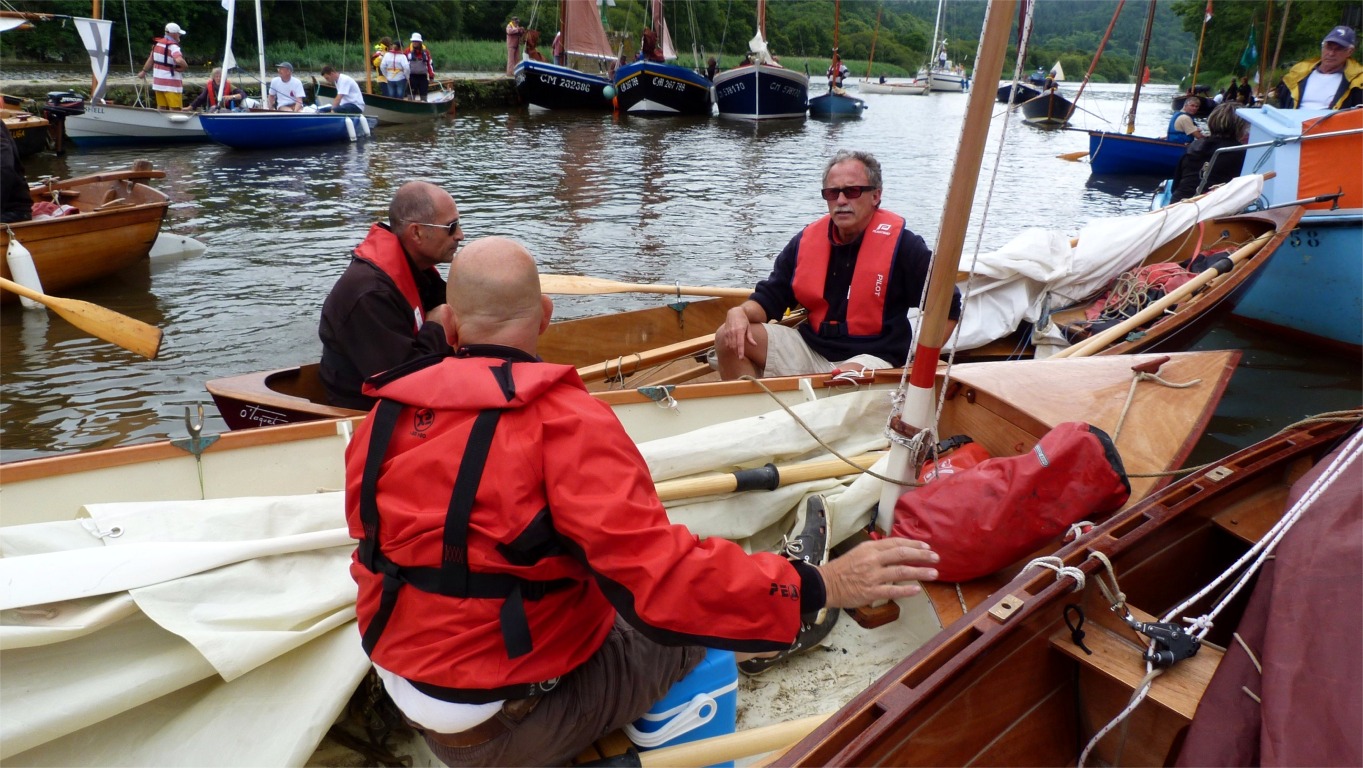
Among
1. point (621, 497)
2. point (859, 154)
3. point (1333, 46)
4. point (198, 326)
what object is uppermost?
point (1333, 46)

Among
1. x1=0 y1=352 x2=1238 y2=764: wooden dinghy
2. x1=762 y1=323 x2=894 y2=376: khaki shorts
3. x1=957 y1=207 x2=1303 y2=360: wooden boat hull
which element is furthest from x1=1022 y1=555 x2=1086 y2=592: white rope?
x1=957 y1=207 x2=1303 y2=360: wooden boat hull

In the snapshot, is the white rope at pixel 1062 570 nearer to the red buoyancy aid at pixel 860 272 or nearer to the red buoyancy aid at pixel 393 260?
the red buoyancy aid at pixel 860 272

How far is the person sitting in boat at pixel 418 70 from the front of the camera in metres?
22.0

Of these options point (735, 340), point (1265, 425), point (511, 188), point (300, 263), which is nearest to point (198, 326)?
point (300, 263)

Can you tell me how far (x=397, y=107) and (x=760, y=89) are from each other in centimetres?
1148

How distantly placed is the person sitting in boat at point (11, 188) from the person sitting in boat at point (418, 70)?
648 inches

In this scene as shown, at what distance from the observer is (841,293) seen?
12.9 ft

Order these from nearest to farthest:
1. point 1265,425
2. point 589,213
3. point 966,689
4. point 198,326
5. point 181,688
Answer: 1. point 966,689
2. point 181,688
3. point 1265,425
4. point 198,326
5. point 589,213

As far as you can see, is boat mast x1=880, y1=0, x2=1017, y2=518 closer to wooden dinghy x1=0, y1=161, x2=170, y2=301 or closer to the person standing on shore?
wooden dinghy x1=0, y1=161, x2=170, y2=301

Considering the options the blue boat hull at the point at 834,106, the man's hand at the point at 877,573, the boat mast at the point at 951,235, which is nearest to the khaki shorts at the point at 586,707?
the man's hand at the point at 877,573

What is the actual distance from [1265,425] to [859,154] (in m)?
3.97

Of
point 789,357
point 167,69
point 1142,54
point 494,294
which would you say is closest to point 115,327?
point 789,357

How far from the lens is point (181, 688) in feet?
6.57

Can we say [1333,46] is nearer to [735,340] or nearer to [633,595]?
[735,340]
